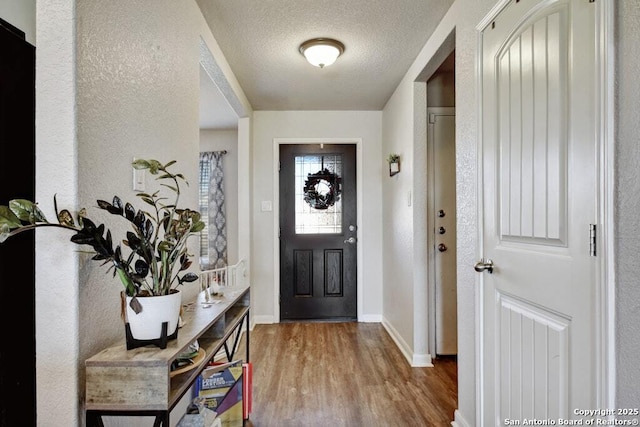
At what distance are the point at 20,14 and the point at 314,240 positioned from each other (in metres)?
3.01

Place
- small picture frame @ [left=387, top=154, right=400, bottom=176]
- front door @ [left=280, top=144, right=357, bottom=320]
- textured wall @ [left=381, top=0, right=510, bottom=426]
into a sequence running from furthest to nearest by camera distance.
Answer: front door @ [left=280, top=144, right=357, bottom=320] < small picture frame @ [left=387, top=154, right=400, bottom=176] < textured wall @ [left=381, top=0, right=510, bottom=426]

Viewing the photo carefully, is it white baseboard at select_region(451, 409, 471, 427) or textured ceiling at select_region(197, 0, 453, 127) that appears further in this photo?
textured ceiling at select_region(197, 0, 453, 127)

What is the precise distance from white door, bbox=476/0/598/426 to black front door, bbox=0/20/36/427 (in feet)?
5.55

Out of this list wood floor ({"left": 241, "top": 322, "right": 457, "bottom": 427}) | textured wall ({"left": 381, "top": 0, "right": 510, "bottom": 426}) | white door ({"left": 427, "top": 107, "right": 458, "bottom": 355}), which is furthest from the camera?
white door ({"left": 427, "top": 107, "right": 458, "bottom": 355})

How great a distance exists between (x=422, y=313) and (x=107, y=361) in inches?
90.9

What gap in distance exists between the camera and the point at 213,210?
4805mm

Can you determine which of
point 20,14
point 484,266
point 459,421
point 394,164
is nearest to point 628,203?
point 484,266

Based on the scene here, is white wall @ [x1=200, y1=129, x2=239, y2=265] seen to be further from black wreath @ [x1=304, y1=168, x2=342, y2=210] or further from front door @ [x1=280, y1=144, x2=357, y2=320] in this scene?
black wreath @ [x1=304, y1=168, x2=342, y2=210]

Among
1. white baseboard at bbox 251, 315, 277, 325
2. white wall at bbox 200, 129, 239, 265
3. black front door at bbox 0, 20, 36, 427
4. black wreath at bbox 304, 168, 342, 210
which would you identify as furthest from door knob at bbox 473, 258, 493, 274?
white wall at bbox 200, 129, 239, 265

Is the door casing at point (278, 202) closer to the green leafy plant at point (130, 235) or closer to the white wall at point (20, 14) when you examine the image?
the white wall at point (20, 14)

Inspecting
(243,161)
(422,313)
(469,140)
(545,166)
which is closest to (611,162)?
(545,166)

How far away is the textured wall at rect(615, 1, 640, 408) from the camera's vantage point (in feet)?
2.85

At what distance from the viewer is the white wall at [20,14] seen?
4.36 ft

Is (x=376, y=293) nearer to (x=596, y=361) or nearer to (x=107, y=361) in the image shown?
(x=596, y=361)
